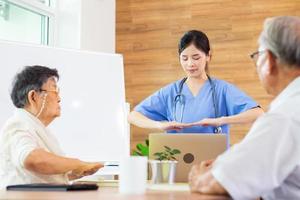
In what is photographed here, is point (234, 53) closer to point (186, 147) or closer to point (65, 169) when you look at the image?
point (186, 147)

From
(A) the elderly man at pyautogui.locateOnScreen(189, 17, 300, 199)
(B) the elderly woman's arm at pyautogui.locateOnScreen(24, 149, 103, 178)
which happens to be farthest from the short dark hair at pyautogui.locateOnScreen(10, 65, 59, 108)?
(A) the elderly man at pyautogui.locateOnScreen(189, 17, 300, 199)

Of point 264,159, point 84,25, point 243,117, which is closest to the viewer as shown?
point 264,159

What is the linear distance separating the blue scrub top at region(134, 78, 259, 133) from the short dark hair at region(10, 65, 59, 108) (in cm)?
78

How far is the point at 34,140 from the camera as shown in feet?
5.98

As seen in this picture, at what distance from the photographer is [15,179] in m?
1.80

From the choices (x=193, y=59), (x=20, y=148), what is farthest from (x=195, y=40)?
(x=20, y=148)

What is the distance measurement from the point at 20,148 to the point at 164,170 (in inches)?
21.0

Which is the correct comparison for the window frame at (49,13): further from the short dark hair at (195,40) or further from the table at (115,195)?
the table at (115,195)

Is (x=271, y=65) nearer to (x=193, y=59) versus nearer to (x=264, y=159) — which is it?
(x=264, y=159)

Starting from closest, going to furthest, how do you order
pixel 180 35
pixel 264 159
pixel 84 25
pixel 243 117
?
pixel 264 159
pixel 243 117
pixel 84 25
pixel 180 35

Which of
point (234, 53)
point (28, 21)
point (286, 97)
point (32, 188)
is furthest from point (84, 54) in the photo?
point (286, 97)

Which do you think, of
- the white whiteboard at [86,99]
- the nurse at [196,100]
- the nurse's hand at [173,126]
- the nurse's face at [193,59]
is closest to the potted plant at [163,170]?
the nurse's hand at [173,126]

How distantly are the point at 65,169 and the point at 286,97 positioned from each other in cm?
87

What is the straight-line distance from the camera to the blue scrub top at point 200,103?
2.61m
